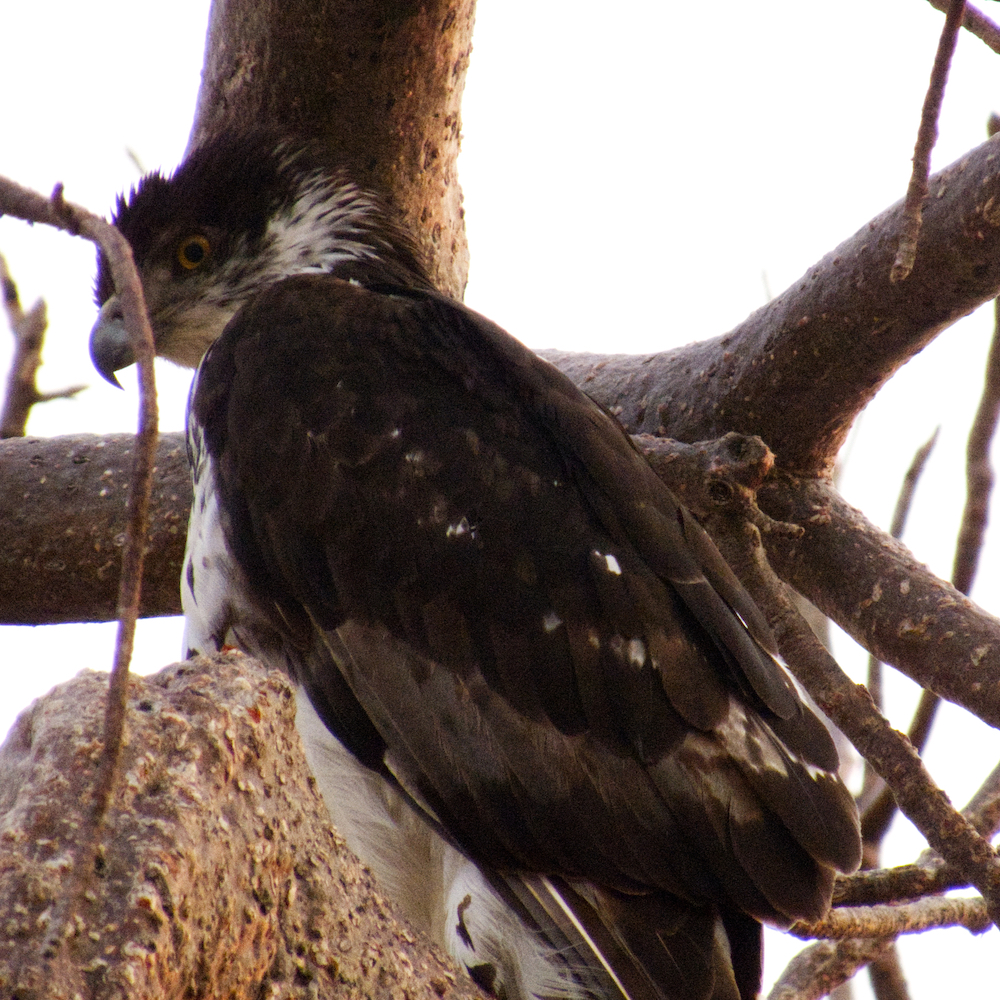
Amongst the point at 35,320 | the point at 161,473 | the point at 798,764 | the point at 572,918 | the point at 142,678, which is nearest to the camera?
the point at 142,678

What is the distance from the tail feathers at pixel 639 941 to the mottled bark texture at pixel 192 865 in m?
0.27

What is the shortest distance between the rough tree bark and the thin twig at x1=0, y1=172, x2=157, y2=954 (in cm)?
218

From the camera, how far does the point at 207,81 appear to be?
4805mm

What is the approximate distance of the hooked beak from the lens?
3.96 metres

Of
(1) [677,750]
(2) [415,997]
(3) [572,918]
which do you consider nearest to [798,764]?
(1) [677,750]

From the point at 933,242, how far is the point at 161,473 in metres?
2.53

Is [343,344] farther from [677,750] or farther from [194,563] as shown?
[677,750]

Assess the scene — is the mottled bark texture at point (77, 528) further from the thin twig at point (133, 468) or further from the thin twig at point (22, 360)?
the thin twig at point (133, 468)

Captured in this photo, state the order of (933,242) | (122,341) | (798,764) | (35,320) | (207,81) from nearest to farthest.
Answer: (798,764)
(35,320)
(933,242)
(122,341)
(207,81)

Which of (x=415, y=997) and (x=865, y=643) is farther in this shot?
(x=865, y=643)

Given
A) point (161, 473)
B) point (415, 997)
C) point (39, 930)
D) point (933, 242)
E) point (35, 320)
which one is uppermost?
point (933, 242)

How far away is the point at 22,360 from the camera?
3225 mm

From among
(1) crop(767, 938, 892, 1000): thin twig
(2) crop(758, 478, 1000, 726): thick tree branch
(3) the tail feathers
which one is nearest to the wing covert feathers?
(3) the tail feathers

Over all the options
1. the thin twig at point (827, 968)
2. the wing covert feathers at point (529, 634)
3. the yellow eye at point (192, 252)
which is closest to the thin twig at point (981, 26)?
the wing covert feathers at point (529, 634)
